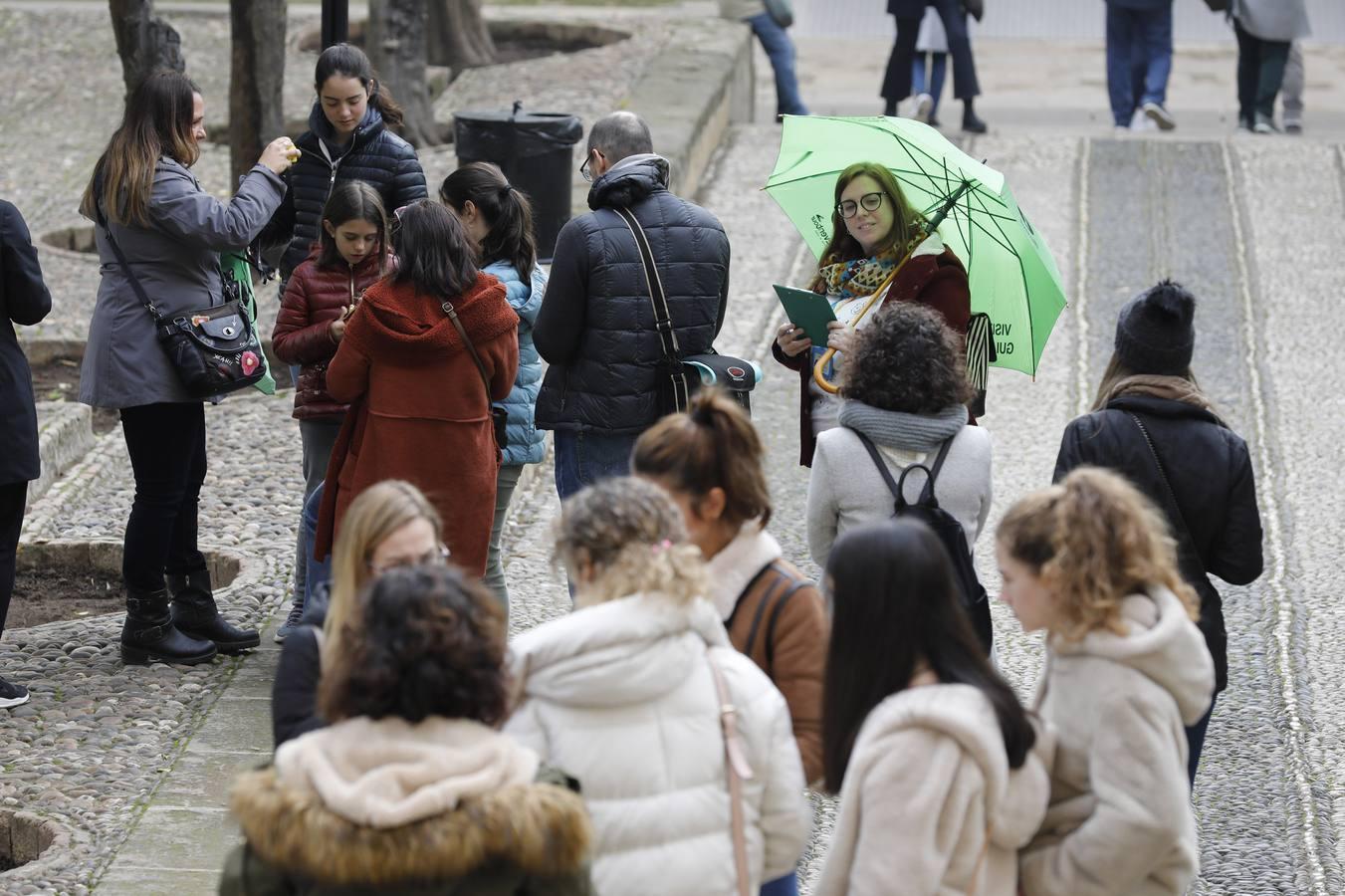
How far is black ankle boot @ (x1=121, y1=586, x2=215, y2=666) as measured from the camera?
5.89 meters

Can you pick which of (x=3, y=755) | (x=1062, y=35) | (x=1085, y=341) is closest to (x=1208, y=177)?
(x=1085, y=341)

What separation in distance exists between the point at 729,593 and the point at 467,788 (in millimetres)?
1068

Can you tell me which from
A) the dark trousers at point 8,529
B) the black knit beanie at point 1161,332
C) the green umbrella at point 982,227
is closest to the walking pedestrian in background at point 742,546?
the black knit beanie at point 1161,332

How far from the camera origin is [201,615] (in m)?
6.09

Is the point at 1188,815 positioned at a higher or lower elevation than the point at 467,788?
lower

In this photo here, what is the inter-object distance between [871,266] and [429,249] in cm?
135

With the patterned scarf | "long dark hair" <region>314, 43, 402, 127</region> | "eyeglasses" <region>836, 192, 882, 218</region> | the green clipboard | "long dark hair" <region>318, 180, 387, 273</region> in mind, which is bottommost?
the green clipboard

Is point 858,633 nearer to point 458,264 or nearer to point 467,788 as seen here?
point 467,788

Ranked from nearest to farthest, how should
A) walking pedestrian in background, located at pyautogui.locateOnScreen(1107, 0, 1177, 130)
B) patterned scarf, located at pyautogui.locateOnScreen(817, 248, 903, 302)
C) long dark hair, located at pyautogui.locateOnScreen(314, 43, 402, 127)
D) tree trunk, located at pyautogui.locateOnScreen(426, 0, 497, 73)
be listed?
patterned scarf, located at pyautogui.locateOnScreen(817, 248, 903, 302)
long dark hair, located at pyautogui.locateOnScreen(314, 43, 402, 127)
walking pedestrian in background, located at pyautogui.locateOnScreen(1107, 0, 1177, 130)
tree trunk, located at pyautogui.locateOnScreen(426, 0, 497, 73)

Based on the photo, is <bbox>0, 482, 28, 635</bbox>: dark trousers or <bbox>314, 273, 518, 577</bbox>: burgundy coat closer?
<bbox>314, 273, 518, 577</bbox>: burgundy coat

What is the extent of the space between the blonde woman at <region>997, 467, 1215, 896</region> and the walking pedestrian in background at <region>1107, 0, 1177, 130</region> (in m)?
11.3

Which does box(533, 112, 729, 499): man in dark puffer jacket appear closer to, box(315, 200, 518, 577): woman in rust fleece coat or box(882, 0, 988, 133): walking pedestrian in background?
box(315, 200, 518, 577): woman in rust fleece coat

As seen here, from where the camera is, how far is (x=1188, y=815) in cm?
315

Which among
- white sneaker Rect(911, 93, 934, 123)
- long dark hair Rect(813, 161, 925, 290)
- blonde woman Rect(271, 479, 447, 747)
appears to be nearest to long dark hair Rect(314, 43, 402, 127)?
long dark hair Rect(813, 161, 925, 290)
